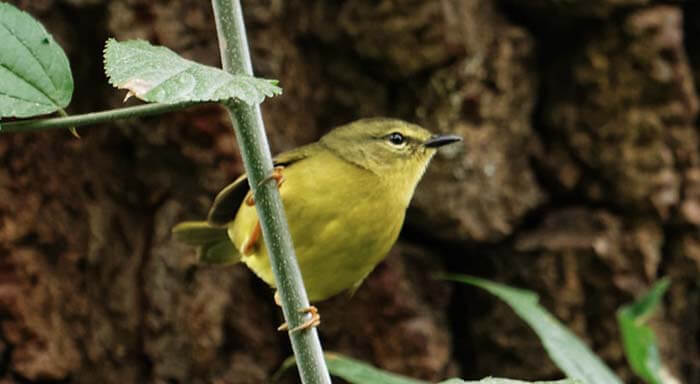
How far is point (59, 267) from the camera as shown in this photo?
9.23 ft

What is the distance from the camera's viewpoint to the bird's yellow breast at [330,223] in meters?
2.42

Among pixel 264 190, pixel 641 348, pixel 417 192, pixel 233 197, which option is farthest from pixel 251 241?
pixel 264 190

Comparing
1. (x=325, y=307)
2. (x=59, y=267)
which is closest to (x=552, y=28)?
(x=325, y=307)

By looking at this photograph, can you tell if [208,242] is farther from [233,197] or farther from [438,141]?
[438,141]

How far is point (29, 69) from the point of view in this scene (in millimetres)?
1171

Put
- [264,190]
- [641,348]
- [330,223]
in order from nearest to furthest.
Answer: [264,190] → [330,223] → [641,348]

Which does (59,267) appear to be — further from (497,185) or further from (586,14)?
(586,14)

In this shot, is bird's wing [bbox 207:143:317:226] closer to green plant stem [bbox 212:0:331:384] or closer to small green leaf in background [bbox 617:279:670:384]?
green plant stem [bbox 212:0:331:384]

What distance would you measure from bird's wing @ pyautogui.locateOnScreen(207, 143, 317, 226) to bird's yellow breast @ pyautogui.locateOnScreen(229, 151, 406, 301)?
0.03 meters

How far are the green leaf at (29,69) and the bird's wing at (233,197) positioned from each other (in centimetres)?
97

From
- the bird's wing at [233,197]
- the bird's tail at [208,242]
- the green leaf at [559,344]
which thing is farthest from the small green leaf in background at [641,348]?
the bird's tail at [208,242]

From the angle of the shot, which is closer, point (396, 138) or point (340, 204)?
point (340, 204)

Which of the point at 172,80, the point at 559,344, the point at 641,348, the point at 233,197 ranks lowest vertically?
the point at 641,348

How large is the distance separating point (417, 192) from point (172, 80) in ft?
6.35
